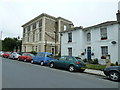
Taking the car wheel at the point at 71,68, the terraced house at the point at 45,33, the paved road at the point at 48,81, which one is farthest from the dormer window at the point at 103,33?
the terraced house at the point at 45,33

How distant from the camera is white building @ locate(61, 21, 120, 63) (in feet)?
55.7

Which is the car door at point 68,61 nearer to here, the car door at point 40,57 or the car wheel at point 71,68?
the car wheel at point 71,68

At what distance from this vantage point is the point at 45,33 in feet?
112

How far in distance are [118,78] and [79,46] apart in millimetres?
13501

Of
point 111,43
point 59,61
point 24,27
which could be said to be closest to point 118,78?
point 59,61

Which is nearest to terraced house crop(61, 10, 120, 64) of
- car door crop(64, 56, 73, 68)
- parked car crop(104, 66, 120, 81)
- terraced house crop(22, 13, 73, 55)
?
car door crop(64, 56, 73, 68)

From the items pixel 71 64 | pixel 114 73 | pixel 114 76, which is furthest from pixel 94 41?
pixel 114 76

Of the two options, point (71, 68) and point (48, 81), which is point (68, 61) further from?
point (48, 81)

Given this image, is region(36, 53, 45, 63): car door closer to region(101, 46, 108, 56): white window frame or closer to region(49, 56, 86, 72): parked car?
region(49, 56, 86, 72): parked car

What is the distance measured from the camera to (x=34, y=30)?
38.3m

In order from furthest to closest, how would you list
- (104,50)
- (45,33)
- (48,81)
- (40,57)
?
(45,33) < (104,50) < (40,57) < (48,81)

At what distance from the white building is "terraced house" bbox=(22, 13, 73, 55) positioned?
10.3m

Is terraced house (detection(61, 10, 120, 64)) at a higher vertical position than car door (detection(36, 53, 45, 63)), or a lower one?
higher

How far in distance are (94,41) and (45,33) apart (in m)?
17.8
